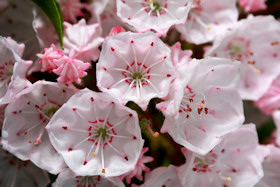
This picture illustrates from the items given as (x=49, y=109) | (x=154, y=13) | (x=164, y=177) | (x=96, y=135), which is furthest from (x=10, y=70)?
(x=164, y=177)

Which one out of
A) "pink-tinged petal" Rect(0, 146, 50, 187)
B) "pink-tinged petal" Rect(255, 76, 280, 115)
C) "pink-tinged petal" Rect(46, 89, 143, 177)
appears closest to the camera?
"pink-tinged petal" Rect(46, 89, 143, 177)

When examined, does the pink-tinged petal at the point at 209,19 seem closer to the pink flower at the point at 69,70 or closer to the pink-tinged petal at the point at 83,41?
the pink-tinged petal at the point at 83,41

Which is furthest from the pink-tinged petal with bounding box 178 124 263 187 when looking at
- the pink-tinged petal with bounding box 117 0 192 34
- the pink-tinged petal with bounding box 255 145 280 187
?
the pink-tinged petal with bounding box 117 0 192 34

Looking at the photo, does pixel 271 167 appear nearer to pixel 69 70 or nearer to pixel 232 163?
pixel 232 163

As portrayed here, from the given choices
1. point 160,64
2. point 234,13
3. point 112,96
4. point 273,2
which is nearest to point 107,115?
point 112,96

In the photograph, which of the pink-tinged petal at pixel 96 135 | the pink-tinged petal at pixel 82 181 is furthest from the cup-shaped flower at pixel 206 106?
the pink-tinged petal at pixel 82 181

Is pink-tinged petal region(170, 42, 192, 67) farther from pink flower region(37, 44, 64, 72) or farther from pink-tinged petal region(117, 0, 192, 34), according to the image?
pink flower region(37, 44, 64, 72)
